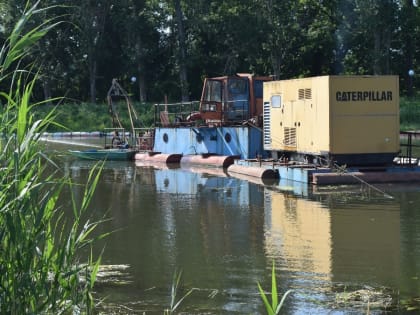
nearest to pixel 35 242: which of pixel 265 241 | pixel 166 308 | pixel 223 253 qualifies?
pixel 166 308

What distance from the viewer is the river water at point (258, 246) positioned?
823 cm

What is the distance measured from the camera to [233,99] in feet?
86.4

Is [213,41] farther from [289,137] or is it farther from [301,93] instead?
[301,93]

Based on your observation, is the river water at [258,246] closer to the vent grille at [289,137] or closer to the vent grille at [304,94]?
the vent grille at [289,137]

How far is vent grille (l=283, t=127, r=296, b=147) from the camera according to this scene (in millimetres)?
20734

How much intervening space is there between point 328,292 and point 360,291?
13.9 inches

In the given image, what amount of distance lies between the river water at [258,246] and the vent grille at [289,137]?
5.80 ft

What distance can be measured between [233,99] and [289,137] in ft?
18.5

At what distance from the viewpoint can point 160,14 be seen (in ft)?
173

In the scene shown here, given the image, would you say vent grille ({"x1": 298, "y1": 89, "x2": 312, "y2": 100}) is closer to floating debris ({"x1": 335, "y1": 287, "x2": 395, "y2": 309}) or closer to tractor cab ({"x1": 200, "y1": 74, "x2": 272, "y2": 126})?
tractor cab ({"x1": 200, "y1": 74, "x2": 272, "y2": 126})

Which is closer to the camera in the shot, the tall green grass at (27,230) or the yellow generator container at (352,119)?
the tall green grass at (27,230)

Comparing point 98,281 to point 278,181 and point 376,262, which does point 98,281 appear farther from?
point 278,181

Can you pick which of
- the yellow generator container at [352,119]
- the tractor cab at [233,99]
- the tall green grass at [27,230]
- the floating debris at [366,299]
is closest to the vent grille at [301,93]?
the yellow generator container at [352,119]

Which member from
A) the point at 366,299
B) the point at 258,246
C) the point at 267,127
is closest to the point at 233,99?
the point at 267,127
